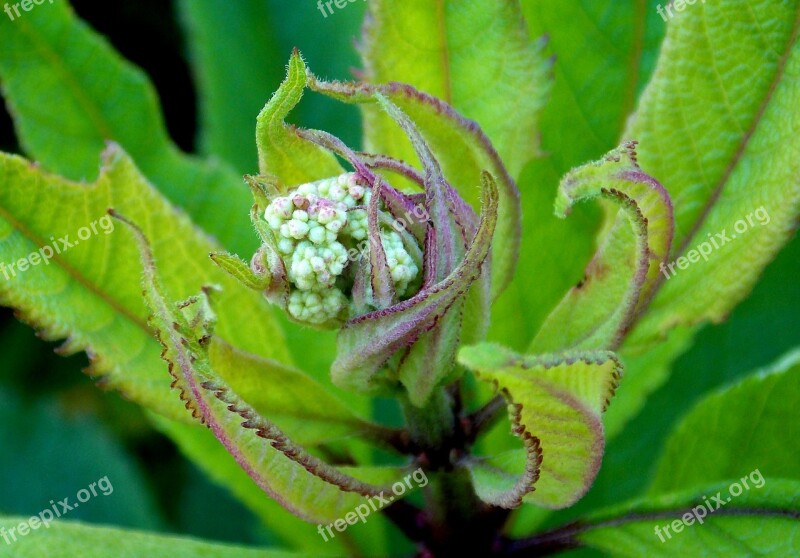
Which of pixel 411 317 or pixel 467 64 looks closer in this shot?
pixel 411 317

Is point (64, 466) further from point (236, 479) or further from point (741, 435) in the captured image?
point (741, 435)

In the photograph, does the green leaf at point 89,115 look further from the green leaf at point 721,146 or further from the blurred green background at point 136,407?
the green leaf at point 721,146

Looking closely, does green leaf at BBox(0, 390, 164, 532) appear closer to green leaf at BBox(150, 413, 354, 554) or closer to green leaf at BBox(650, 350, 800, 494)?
green leaf at BBox(150, 413, 354, 554)

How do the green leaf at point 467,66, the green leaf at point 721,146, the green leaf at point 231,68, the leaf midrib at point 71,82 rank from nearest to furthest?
the green leaf at point 721,146 < the green leaf at point 467,66 < the leaf midrib at point 71,82 < the green leaf at point 231,68

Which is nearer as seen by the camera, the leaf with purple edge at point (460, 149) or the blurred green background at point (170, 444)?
the leaf with purple edge at point (460, 149)

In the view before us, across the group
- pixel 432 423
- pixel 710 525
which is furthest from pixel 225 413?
pixel 710 525

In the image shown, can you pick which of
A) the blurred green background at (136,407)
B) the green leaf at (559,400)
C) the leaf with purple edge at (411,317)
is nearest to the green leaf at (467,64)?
the leaf with purple edge at (411,317)
